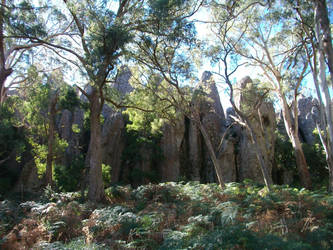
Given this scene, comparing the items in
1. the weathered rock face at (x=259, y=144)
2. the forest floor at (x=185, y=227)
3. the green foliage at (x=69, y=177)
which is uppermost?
the weathered rock face at (x=259, y=144)

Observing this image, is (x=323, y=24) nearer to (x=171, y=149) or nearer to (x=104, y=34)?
(x=104, y=34)

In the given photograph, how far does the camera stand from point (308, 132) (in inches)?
1103

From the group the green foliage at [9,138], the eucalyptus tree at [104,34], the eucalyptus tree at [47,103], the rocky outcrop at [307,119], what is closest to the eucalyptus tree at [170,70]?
the eucalyptus tree at [104,34]

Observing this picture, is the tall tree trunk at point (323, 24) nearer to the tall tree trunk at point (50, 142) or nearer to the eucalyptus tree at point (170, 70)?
the eucalyptus tree at point (170, 70)

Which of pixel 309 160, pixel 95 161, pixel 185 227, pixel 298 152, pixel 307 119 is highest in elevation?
pixel 307 119

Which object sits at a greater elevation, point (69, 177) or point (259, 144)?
point (259, 144)

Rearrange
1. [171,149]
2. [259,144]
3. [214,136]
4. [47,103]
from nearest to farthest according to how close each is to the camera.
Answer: [47,103] → [259,144] → [171,149] → [214,136]

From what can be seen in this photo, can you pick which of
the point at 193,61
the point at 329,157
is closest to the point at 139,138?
the point at 193,61

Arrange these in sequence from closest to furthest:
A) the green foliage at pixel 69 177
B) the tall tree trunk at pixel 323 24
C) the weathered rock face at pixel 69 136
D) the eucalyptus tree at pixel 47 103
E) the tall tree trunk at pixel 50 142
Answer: the tall tree trunk at pixel 323 24
the tall tree trunk at pixel 50 142
the eucalyptus tree at pixel 47 103
the green foliage at pixel 69 177
the weathered rock face at pixel 69 136

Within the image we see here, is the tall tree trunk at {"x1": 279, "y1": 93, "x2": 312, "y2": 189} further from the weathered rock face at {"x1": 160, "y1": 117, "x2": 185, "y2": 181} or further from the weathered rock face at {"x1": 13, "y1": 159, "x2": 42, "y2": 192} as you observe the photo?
the weathered rock face at {"x1": 13, "y1": 159, "x2": 42, "y2": 192}

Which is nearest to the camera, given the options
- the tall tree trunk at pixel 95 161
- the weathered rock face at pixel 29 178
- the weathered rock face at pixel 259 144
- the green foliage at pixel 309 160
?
the tall tree trunk at pixel 95 161

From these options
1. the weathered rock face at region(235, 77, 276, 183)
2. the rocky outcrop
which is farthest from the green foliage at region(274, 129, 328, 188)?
the weathered rock face at region(235, 77, 276, 183)

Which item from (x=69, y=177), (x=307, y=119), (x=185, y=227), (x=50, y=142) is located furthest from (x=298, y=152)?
(x=307, y=119)

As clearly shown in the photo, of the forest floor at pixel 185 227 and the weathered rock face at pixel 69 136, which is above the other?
the weathered rock face at pixel 69 136
